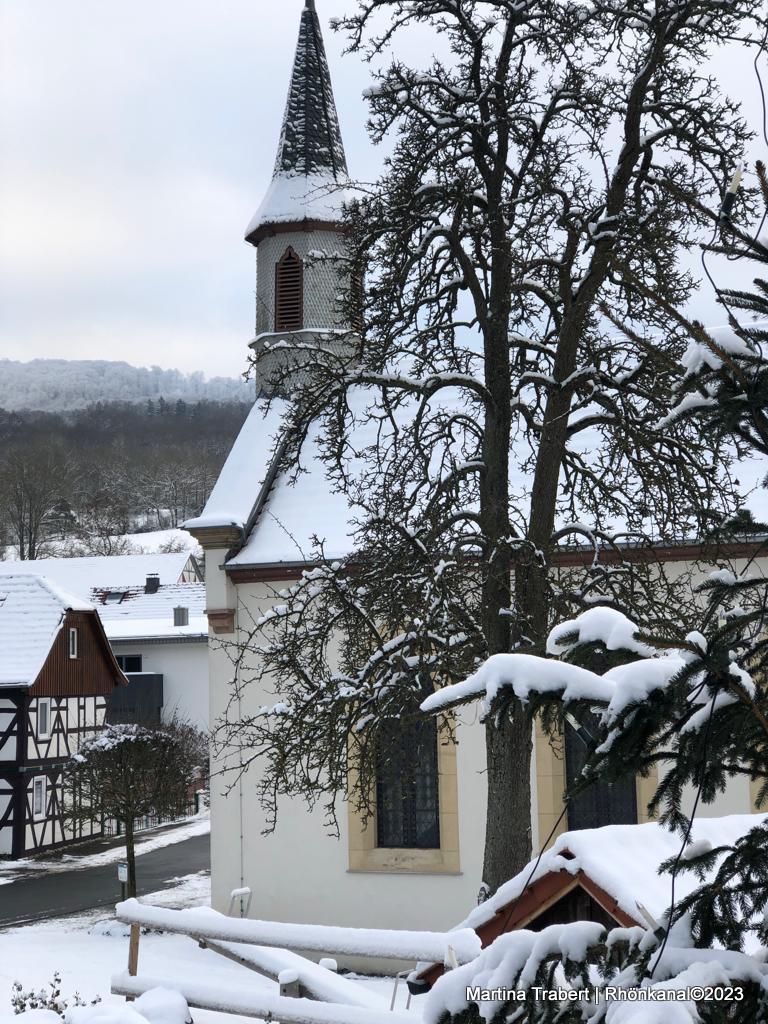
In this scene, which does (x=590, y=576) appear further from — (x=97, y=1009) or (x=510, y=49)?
(x=97, y=1009)

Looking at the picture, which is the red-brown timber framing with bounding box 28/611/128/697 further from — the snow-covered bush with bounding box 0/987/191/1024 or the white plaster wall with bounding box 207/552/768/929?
the snow-covered bush with bounding box 0/987/191/1024

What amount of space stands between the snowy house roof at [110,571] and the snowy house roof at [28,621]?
15915 mm

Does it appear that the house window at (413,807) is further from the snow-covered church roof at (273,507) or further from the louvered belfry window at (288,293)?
the louvered belfry window at (288,293)

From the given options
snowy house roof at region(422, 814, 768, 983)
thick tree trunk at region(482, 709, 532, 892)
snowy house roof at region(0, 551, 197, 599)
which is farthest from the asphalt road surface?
snowy house roof at region(0, 551, 197, 599)

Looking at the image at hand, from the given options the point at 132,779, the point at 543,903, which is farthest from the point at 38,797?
the point at 543,903

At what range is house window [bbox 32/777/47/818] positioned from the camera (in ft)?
88.0

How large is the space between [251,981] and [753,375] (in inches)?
446

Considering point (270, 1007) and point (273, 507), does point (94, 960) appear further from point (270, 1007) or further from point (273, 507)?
point (270, 1007)

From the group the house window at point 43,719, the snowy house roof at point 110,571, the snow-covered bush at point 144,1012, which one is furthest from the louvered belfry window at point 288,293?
the snowy house roof at point 110,571

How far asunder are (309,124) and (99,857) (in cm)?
1741

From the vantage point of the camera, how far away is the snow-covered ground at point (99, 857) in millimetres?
24281

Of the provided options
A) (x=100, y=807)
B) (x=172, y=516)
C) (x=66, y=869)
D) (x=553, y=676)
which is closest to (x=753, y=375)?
(x=553, y=676)

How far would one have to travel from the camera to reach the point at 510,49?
28.2 feet

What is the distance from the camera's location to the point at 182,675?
126 ft
